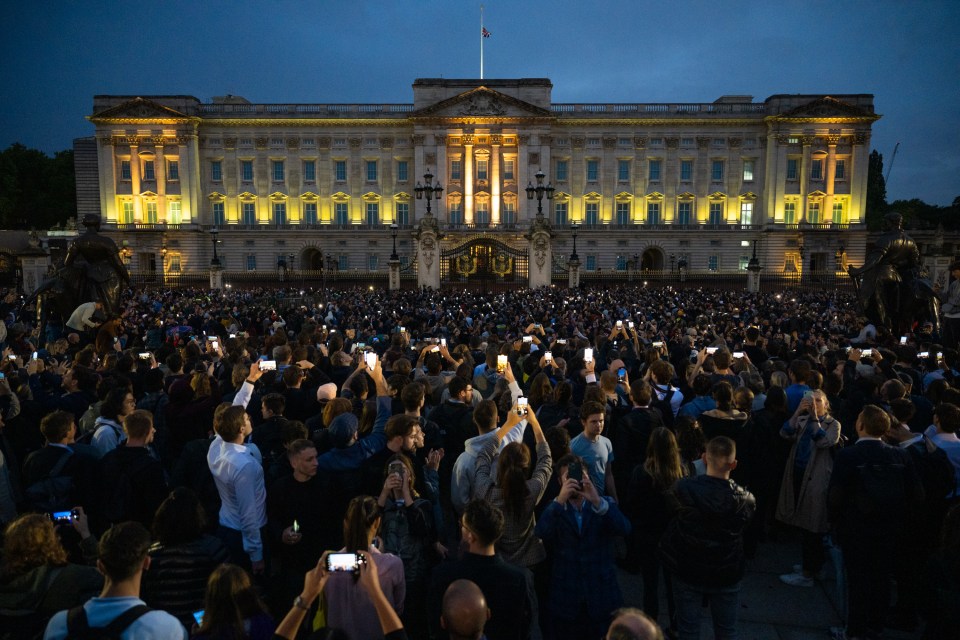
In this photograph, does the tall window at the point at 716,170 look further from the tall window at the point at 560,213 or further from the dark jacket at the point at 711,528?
the dark jacket at the point at 711,528

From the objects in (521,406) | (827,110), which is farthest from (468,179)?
(521,406)

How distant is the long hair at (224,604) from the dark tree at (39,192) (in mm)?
90236

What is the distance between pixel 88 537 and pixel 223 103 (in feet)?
216

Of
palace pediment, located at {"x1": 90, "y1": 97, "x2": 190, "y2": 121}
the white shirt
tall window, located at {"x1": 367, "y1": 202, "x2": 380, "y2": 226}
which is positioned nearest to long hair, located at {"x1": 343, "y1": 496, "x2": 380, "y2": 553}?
the white shirt

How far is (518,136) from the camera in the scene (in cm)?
5703

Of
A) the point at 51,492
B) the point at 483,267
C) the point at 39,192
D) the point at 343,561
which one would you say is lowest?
the point at 51,492

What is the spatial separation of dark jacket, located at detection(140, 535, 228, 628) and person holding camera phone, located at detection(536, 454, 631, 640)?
7.58ft

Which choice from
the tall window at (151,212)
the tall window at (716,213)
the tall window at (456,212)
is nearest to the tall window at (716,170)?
the tall window at (716,213)

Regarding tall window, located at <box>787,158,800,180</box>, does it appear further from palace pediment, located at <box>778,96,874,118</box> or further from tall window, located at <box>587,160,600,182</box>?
tall window, located at <box>587,160,600,182</box>

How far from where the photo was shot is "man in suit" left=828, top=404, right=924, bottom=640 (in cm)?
481

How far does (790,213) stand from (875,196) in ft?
131

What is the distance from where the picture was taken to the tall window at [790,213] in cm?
5853

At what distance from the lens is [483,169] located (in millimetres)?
58312

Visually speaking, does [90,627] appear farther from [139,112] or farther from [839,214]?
[839,214]
